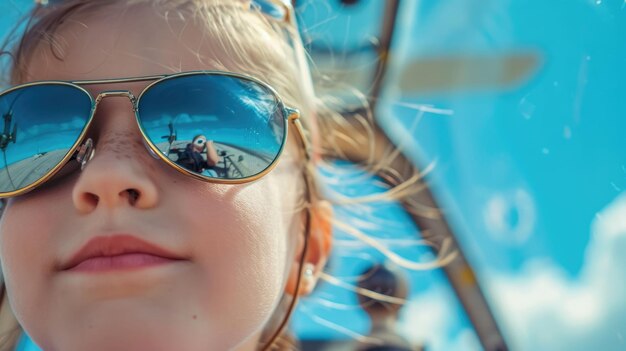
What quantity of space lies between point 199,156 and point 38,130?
25 centimetres

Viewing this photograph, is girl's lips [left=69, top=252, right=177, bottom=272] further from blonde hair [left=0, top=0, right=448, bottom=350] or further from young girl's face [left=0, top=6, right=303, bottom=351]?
blonde hair [left=0, top=0, right=448, bottom=350]

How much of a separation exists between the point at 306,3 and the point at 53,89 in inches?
26.6

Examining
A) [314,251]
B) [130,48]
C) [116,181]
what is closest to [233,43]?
[130,48]

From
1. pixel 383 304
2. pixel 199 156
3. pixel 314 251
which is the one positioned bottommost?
pixel 383 304

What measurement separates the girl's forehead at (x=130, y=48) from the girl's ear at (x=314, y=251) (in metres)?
0.45

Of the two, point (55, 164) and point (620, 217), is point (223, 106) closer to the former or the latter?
point (55, 164)

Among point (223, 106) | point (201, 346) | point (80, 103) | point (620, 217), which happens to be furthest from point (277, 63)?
point (620, 217)

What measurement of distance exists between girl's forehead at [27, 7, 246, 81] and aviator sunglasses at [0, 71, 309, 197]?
0.15ft

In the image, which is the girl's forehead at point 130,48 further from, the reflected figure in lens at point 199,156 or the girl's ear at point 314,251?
the girl's ear at point 314,251

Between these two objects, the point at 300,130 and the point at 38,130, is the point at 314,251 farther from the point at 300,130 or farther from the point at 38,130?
the point at 38,130

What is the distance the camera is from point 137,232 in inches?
36.3

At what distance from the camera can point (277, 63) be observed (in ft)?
4.08

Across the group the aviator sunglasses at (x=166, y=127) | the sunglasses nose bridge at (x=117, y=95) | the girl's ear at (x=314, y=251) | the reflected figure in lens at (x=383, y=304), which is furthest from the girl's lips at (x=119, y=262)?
the reflected figure in lens at (x=383, y=304)

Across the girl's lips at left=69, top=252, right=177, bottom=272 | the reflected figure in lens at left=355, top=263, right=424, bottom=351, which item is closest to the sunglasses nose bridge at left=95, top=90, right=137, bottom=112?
the girl's lips at left=69, top=252, right=177, bottom=272
